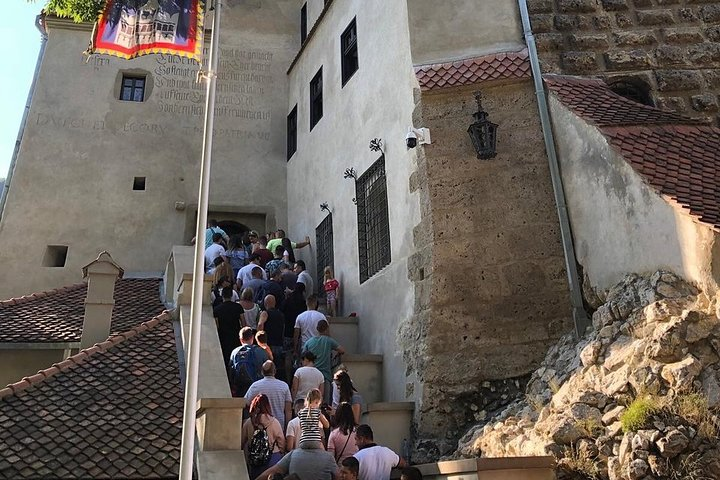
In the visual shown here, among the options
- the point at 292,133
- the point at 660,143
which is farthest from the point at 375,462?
the point at 292,133

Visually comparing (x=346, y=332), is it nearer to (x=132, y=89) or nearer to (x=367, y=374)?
(x=367, y=374)

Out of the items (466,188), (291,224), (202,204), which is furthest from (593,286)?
(291,224)

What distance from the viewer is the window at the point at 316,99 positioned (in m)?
14.6

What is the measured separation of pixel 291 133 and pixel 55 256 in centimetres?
667

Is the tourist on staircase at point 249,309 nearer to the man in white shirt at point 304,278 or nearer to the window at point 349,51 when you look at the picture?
the man in white shirt at point 304,278

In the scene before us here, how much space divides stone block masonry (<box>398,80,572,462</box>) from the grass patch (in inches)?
98.2

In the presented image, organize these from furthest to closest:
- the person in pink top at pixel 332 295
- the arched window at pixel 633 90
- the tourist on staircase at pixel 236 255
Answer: the tourist on staircase at pixel 236 255, the person in pink top at pixel 332 295, the arched window at pixel 633 90

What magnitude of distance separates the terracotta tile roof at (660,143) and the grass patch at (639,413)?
1634 millimetres

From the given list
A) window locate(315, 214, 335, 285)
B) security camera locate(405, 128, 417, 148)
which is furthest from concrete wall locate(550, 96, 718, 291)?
window locate(315, 214, 335, 285)

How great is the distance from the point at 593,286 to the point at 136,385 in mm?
5623

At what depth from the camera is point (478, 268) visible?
816cm

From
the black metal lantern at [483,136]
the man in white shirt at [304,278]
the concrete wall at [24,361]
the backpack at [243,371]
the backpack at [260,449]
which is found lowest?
the backpack at [260,449]

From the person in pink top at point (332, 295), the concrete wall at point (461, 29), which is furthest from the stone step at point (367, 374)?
the concrete wall at point (461, 29)

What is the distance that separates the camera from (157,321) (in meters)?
9.59
